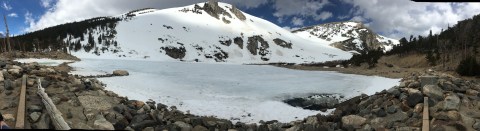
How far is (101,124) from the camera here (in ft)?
45.5

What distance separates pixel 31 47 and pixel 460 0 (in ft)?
437

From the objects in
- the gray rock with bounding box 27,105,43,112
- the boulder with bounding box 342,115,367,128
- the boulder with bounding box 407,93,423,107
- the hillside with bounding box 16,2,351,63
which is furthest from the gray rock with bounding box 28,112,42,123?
the hillside with bounding box 16,2,351,63

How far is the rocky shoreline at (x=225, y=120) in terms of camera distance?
14388 millimetres

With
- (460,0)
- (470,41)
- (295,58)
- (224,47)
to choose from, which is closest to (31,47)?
(224,47)

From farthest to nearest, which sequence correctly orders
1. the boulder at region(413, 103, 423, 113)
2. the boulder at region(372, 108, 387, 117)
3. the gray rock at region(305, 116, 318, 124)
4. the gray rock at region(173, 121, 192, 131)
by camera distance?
the gray rock at region(305, 116, 318, 124)
the boulder at region(372, 108, 387, 117)
the boulder at region(413, 103, 423, 113)
the gray rock at region(173, 121, 192, 131)

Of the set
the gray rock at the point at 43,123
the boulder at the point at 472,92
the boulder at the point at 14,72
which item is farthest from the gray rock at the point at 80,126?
the boulder at the point at 472,92

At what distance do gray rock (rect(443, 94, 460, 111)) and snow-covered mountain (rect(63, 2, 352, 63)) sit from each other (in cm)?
10975

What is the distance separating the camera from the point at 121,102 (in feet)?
59.4

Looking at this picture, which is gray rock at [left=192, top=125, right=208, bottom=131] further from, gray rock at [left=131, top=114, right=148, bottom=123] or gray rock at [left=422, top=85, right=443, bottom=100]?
gray rock at [left=422, top=85, right=443, bottom=100]

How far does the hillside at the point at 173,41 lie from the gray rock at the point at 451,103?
11007 cm

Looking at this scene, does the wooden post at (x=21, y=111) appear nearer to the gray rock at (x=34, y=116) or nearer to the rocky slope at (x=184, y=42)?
the gray rock at (x=34, y=116)

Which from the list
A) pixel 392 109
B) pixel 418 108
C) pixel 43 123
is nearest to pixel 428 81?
pixel 418 108

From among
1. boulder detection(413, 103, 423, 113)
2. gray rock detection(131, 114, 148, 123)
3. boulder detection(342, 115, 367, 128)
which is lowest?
boulder detection(342, 115, 367, 128)

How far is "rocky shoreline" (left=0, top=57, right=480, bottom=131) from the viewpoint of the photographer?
566 inches
